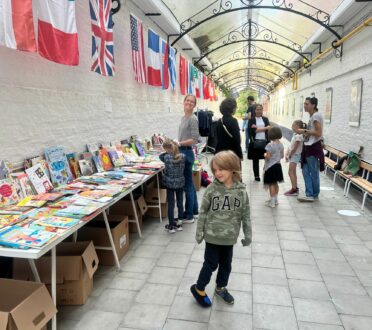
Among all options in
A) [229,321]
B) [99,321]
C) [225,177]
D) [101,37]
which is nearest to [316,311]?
[229,321]

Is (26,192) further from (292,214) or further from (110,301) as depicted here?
(292,214)

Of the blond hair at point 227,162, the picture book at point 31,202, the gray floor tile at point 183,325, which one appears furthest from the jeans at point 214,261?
the picture book at point 31,202

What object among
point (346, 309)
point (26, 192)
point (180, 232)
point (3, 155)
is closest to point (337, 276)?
point (346, 309)

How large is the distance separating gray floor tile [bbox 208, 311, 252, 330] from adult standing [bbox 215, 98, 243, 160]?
2.65 metres

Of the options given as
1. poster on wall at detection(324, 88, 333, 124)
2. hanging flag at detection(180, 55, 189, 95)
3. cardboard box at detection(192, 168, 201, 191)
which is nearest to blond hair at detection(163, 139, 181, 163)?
cardboard box at detection(192, 168, 201, 191)

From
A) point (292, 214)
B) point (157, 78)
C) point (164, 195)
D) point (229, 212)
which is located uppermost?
point (157, 78)

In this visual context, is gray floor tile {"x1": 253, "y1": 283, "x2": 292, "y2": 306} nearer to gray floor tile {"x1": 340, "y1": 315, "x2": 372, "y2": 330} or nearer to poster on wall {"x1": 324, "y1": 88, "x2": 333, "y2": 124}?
gray floor tile {"x1": 340, "y1": 315, "x2": 372, "y2": 330}

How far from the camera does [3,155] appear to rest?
110 inches

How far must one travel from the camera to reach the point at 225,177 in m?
2.48

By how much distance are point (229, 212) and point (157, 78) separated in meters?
3.82

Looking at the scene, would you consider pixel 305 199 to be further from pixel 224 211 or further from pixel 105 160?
pixel 224 211

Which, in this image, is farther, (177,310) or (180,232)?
(180,232)

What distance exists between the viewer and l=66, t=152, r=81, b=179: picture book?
12.2ft

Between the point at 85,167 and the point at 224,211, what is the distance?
2.04m
